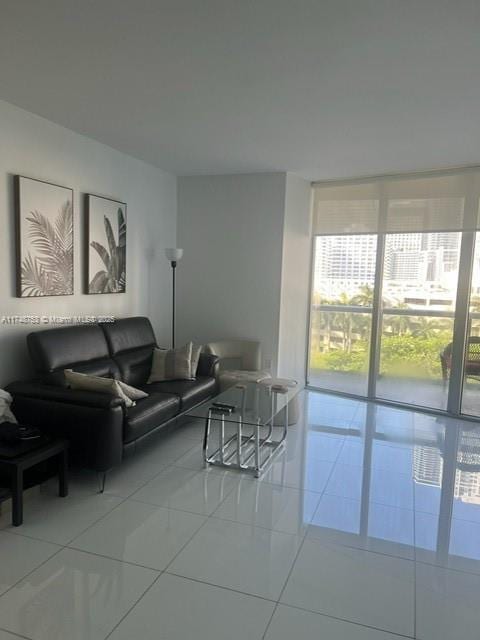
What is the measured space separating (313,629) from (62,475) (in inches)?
71.7

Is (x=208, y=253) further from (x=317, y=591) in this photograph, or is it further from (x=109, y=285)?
(x=317, y=591)

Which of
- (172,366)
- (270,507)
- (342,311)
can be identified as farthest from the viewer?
(342,311)

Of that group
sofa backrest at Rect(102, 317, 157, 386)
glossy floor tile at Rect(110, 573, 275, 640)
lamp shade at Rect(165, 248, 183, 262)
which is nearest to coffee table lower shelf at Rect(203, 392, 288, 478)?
sofa backrest at Rect(102, 317, 157, 386)

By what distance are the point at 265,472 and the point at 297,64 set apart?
275cm

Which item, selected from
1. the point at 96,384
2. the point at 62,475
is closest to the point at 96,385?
the point at 96,384

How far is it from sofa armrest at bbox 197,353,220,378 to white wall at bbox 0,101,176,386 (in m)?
0.99

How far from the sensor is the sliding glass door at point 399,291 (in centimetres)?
479

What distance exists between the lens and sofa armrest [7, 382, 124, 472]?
2.93 meters

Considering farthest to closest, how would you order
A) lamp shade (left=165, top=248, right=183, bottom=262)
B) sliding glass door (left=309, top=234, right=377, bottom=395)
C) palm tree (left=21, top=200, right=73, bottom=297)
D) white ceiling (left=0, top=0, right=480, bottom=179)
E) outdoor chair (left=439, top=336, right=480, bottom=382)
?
sliding glass door (left=309, top=234, right=377, bottom=395) < lamp shade (left=165, top=248, right=183, bottom=262) < outdoor chair (left=439, top=336, right=480, bottom=382) < palm tree (left=21, top=200, right=73, bottom=297) < white ceiling (left=0, top=0, right=480, bottom=179)

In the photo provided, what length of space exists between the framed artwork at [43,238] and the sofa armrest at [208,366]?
1.42m

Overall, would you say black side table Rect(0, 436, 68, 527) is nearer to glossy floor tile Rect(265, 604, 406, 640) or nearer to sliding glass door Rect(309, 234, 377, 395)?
glossy floor tile Rect(265, 604, 406, 640)

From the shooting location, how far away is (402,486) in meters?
3.24

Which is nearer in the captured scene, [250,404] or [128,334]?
[250,404]

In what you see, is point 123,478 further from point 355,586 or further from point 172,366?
point 355,586
